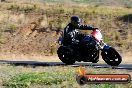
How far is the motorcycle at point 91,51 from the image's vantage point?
16.8 m

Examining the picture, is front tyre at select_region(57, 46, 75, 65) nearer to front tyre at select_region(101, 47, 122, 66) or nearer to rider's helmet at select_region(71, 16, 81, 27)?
rider's helmet at select_region(71, 16, 81, 27)

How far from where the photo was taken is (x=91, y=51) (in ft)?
55.9

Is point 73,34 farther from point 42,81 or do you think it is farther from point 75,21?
point 42,81

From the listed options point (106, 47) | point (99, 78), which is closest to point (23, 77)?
point (99, 78)

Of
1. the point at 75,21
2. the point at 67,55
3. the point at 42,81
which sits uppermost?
the point at 75,21

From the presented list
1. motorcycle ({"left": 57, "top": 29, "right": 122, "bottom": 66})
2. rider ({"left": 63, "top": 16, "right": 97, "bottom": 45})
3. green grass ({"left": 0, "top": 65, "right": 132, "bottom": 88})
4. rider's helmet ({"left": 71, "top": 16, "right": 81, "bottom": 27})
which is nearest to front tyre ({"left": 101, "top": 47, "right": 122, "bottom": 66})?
motorcycle ({"left": 57, "top": 29, "right": 122, "bottom": 66})

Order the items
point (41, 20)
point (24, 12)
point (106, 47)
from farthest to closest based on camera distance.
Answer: point (24, 12)
point (41, 20)
point (106, 47)

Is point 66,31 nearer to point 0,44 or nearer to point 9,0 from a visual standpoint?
point 0,44

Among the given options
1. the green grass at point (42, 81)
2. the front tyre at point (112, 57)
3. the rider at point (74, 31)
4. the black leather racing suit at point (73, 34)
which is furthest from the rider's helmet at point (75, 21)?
the green grass at point (42, 81)

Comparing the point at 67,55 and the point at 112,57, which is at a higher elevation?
the point at 112,57

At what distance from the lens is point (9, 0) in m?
50.0

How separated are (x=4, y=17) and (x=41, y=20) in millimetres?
2906

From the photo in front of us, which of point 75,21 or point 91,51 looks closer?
point 91,51

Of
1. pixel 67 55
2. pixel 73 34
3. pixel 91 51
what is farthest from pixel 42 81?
pixel 67 55
